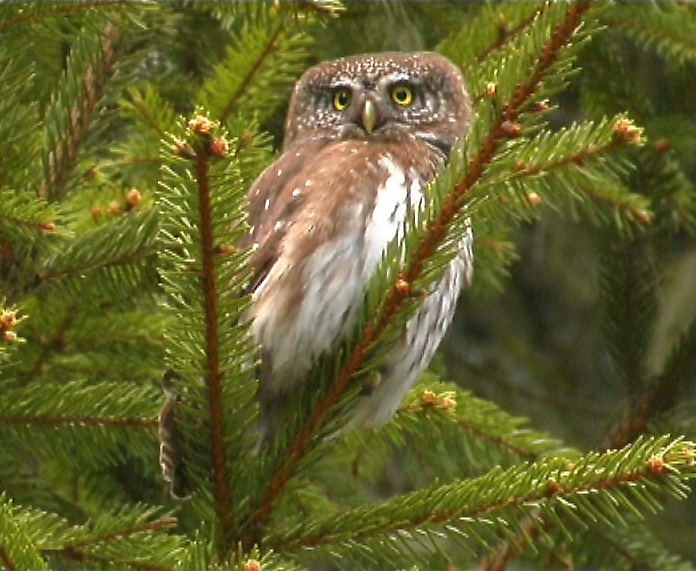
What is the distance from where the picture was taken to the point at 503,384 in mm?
4820

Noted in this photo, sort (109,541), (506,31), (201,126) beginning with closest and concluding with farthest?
(201,126) → (109,541) → (506,31)

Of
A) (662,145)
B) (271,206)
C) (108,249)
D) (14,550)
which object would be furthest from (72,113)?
(662,145)

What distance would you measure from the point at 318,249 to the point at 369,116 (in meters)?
0.62

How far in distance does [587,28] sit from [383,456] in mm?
1764

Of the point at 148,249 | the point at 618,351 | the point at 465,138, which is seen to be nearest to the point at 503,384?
the point at 618,351

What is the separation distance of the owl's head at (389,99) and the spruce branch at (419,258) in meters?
1.14

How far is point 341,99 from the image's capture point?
339 cm

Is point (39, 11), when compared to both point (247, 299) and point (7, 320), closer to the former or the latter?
point (7, 320)

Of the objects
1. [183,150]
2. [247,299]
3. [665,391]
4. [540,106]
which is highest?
[540,106]

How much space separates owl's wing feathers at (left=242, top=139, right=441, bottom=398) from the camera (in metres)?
2.67

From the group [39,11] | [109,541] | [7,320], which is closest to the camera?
[7,320]

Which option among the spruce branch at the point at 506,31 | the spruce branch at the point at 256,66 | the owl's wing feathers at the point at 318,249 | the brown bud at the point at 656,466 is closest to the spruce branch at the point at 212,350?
the owl's wing feathers at the point at 318,249

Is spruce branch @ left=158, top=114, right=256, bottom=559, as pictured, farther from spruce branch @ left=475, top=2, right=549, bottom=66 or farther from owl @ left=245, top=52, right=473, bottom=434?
spruce branch @ left=475, top=2, right=549, bottom=66

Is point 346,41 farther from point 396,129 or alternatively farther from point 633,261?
point 633,261
